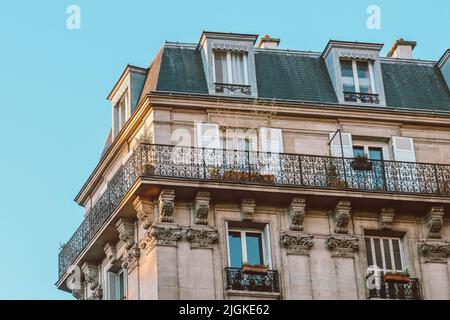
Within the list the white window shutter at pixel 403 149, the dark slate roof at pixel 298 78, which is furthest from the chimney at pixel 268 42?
the white window shutter at pixel 403 149

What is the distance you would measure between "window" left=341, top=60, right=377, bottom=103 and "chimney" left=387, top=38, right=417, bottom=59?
2803mm

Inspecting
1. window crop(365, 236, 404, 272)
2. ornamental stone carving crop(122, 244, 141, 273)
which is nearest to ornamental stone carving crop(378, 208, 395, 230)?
window crop(365, 236, 404, 272)

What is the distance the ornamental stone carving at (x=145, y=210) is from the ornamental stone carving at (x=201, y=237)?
0.90m

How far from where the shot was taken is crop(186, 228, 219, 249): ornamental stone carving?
3061 centimetres

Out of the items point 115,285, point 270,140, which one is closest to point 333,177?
point 270,140

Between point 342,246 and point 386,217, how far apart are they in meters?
1.28

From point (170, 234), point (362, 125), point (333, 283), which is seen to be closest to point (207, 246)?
point (170, 234)

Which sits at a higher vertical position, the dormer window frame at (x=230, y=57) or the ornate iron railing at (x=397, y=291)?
the dormer window frame at (x=230, y=57)

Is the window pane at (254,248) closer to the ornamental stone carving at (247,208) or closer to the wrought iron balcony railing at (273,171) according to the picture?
the ornamental stone carving at (247,208)

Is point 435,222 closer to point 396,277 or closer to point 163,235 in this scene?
A: point 396,277

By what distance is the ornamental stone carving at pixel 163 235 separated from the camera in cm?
3042

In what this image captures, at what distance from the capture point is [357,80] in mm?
34281

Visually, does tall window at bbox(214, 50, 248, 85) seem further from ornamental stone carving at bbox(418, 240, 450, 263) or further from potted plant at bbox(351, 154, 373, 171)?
ornamental stone carving at bbox(418, 240, 450, 263)
